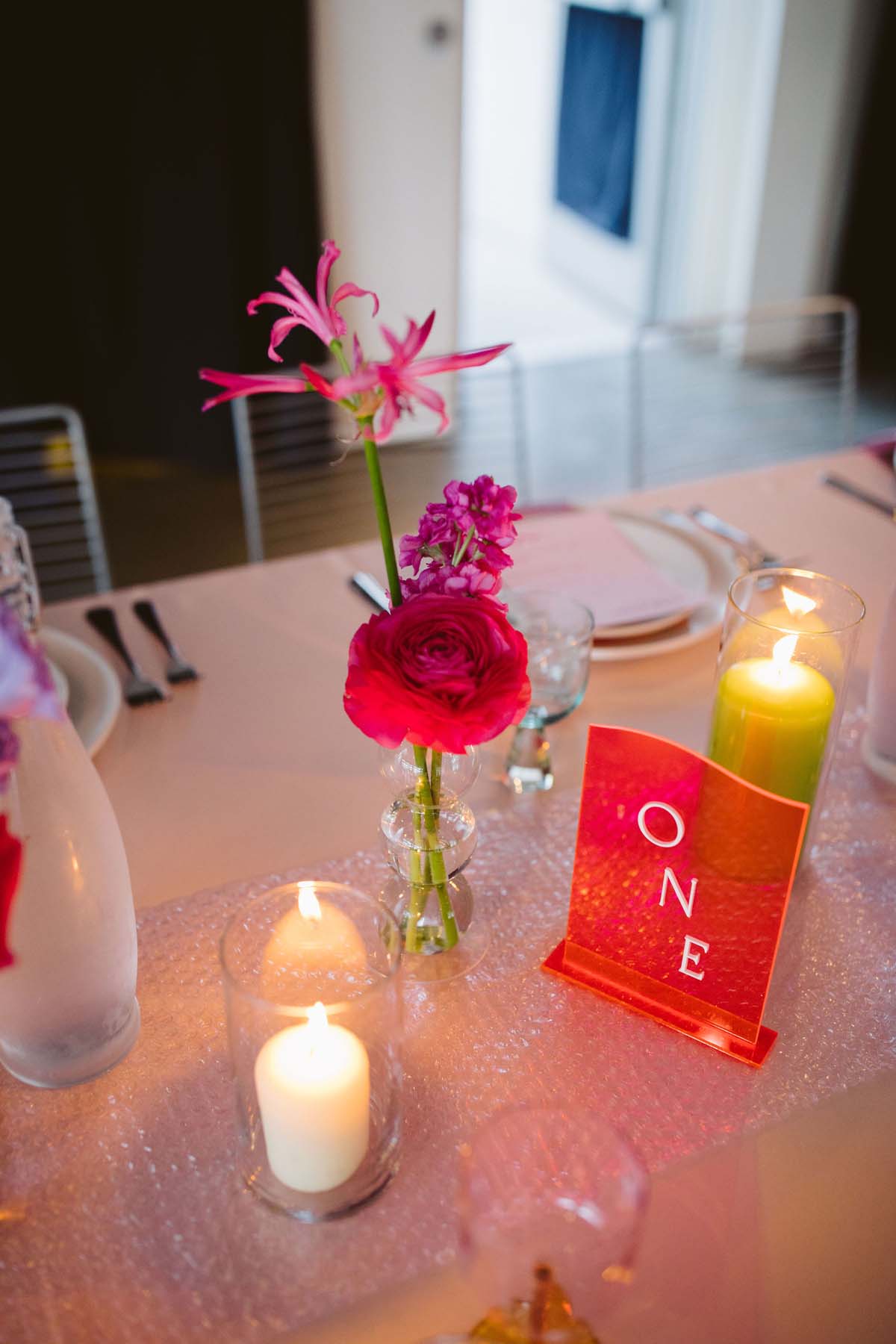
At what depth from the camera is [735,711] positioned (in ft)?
2.71

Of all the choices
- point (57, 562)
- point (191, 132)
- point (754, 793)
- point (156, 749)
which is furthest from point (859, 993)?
point (191, 132)

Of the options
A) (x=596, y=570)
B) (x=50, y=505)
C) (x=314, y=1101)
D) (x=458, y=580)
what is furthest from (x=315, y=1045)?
(x=50, y=505)

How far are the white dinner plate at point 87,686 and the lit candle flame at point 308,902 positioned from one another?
1.27ft

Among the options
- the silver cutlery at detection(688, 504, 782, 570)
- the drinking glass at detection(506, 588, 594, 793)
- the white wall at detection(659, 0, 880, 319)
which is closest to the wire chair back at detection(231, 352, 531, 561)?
the white wall at detection(659, 0, 880, 319)

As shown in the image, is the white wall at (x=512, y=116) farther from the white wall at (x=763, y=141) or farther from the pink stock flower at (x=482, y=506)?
the pink stock flower at (x=482, y=506)

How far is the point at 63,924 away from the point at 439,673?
25 centimetres

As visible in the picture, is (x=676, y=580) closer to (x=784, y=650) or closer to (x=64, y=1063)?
(x=784, y=650)

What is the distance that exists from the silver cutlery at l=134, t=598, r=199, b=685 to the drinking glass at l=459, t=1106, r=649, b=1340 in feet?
2.17

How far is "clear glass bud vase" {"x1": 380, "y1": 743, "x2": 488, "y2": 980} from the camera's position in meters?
0.74

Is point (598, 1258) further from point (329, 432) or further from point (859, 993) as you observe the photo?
point (329, 432)

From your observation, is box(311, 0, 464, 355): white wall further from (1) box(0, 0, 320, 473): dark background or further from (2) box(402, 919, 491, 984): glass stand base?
(2) box(402, 919, 491, 984): glass stand base

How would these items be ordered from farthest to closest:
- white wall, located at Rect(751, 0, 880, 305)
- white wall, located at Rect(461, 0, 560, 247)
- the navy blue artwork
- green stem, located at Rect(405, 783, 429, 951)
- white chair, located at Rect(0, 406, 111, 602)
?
white wall, located at Rect(461, 0, 560, 247)
the navy blue artwork
white wall, located at Rect(751, 0, 880, 305)
white chair, located at Rect(0, 406, 111, 602)
green stem, located at Rect(405, 783, 429, 951)

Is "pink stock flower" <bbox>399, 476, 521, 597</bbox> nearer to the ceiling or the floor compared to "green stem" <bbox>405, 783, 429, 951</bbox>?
nearer to the ceiling

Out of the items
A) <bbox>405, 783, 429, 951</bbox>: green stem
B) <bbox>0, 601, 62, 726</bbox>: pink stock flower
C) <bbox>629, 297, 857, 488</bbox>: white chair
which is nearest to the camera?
<bbox>0, 601, 62, 726</bbox>: pink stock flower
